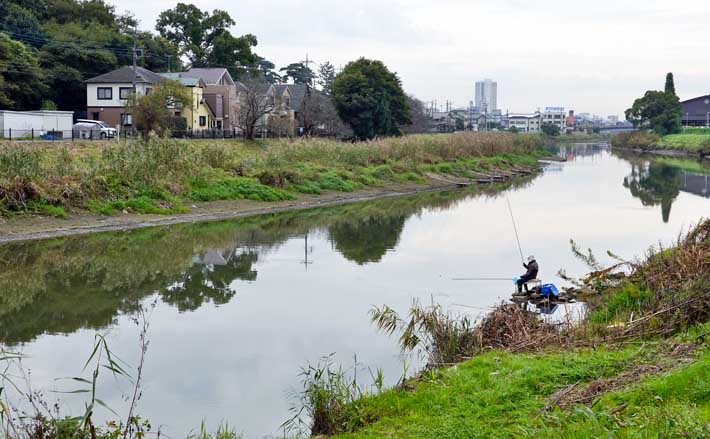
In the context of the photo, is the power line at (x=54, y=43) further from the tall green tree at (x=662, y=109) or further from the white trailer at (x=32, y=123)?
the tall green tree at (x=662, y=109)

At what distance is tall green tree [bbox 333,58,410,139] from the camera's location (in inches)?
2264

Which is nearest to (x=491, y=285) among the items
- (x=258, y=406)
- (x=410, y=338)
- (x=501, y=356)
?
(x=410, y=338)

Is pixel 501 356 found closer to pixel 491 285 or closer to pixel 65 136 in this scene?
pixel 491 285

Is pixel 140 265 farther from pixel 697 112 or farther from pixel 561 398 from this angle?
pixel 697 112

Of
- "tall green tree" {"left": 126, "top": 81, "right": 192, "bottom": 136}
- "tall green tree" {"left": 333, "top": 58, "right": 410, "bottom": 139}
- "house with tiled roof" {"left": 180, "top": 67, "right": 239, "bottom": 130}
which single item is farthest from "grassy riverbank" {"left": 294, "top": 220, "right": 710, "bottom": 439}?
"house with tiled roof" {"left": 180, "top": 67, "right": 239, "bottom": 130}

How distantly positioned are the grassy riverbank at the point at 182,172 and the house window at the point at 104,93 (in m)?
12.0

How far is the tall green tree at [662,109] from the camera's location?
9362cm

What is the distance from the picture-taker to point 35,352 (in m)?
10.9

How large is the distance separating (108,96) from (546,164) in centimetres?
3622

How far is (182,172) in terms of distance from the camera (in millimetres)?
27141

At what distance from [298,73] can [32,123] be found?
215 feet

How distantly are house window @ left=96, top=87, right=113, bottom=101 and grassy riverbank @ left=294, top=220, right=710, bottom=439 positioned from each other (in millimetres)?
45397

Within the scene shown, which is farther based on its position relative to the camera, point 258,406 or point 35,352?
point 35,352

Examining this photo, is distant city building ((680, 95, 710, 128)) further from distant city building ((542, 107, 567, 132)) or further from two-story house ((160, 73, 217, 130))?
two-story house ((160, 73, 217, 130))
